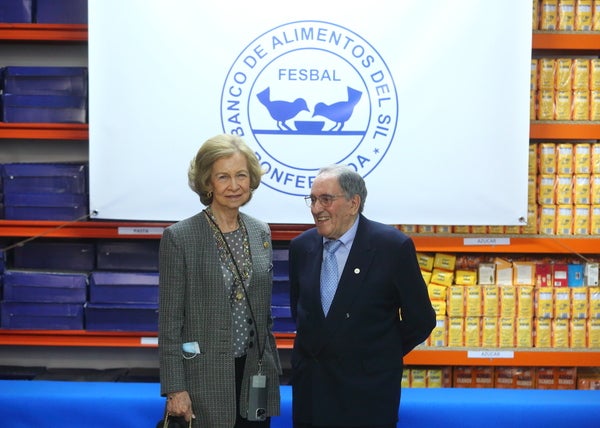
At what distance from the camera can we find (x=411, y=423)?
132 inches

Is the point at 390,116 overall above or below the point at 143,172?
above

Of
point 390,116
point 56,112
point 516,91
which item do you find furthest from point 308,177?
point 56,112

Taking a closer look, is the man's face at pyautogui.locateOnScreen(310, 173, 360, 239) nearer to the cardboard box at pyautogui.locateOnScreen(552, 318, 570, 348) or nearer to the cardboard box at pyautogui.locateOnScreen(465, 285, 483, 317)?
the cardboard box at pyautogui.locateOnScreen(465, 285, 483, 317)

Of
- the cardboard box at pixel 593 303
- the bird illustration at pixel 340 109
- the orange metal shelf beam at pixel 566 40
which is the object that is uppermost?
the orange metal shelf beam at pixel 566 40

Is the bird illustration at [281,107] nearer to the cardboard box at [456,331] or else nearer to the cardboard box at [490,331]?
the cardboard box at [456,331]

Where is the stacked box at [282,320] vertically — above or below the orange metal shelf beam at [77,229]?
below

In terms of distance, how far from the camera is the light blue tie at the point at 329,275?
242cm

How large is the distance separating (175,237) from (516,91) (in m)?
1.99

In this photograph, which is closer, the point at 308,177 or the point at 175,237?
the point at 175,237

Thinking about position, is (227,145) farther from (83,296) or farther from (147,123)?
(83,296)

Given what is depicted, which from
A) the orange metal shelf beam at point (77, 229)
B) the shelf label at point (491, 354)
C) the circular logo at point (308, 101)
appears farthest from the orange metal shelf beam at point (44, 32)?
the shelf label at point (491, 354)

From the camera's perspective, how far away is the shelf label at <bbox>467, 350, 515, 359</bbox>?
3639 millimetres

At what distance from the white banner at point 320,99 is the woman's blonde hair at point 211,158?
46.7 inches

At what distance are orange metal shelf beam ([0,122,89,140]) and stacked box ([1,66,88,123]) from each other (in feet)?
0.11
